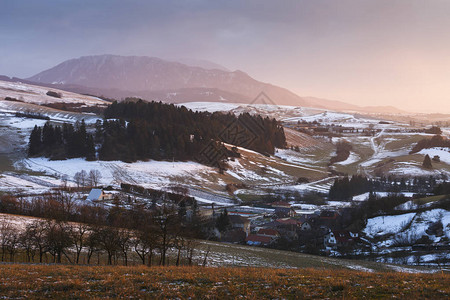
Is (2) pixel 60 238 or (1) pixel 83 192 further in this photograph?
(1) pixel 83 192

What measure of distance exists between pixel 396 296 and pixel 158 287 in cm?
678

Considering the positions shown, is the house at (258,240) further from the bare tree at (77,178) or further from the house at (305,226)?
the bare tree at (77,178)

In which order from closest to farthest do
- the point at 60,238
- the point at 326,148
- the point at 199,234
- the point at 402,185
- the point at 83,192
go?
the point at 60,238 < the point at 199,234 < the point at 83,192 < the point at 402,185 < the point at 326,148

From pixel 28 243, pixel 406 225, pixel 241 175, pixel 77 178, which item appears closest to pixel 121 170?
pixel 77 178

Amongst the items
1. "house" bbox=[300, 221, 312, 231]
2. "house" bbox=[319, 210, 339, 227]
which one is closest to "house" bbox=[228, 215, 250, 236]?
"house" bbox=[300, 221, 312, 231]

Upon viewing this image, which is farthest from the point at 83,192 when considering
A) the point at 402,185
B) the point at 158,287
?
the point at 402,185

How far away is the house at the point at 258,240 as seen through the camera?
158 ft

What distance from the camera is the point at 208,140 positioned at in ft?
396

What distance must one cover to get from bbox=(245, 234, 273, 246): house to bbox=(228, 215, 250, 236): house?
15.3 ft

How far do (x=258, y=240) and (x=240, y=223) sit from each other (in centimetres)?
783

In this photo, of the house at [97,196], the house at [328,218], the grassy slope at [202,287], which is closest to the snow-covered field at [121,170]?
the house at [97,196]

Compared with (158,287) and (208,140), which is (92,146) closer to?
(208,140)

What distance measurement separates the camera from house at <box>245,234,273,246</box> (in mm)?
48009

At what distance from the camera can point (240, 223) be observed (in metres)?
56.2
